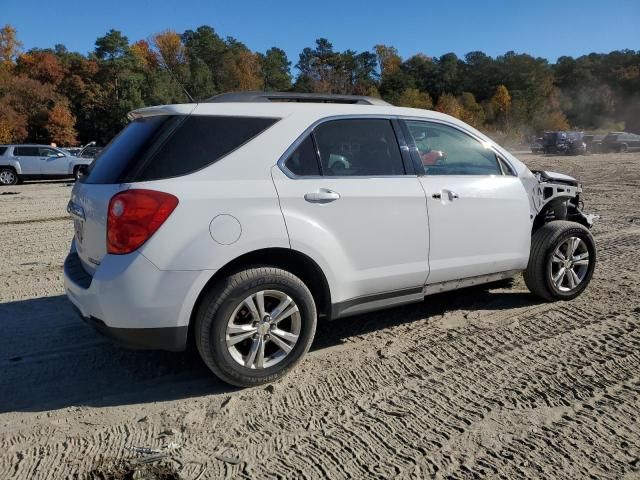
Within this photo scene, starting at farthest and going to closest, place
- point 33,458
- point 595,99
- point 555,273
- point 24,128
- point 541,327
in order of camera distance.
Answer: point 595,99 < point 24,128 < point 555,273 < point 541,327 < point 33,458

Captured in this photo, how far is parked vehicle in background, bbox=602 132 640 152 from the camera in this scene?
3772 cm

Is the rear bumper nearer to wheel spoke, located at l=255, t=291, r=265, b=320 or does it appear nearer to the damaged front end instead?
wheel spoke, located at l=255, t=291, r=265, b=320

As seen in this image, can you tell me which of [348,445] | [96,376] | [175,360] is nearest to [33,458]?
[96,376]

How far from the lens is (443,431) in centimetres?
279

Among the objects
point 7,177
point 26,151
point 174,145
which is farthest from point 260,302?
point 26,151

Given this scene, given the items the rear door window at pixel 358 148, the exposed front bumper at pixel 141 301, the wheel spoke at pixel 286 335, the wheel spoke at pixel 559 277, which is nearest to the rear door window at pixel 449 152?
the rear door window at pixel 358 148

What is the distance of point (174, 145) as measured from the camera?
10.2 feet

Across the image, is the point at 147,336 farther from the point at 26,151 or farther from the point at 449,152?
the point at 26,151

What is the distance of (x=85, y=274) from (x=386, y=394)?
2.03 meters

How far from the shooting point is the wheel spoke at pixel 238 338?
3.15 meters

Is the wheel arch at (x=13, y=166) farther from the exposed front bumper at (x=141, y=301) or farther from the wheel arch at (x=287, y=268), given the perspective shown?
the wheel arch at (x=287, y=268)

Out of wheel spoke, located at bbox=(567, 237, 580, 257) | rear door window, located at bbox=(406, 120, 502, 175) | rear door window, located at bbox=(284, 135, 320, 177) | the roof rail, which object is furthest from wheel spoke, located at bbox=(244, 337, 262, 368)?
wheel spoke, located at bbox=(567, 237, 580, 257)

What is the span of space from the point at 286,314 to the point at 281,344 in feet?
0.66

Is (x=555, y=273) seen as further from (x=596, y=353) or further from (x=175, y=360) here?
(x=175, y=360)
